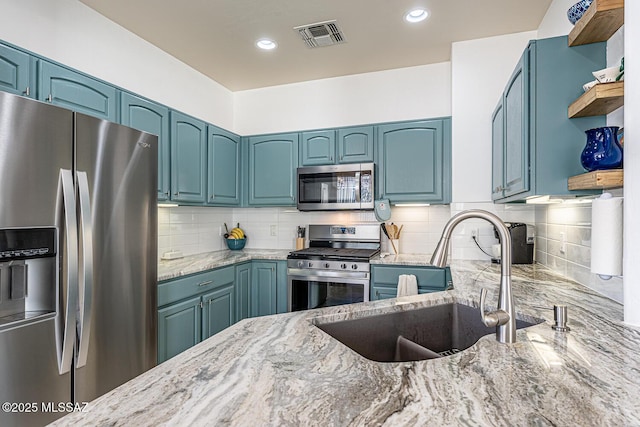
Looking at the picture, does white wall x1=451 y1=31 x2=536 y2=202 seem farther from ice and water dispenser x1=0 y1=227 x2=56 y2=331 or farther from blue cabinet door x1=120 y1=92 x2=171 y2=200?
ice and water dispenser x1=0 y1=227 x2=56 y2=331

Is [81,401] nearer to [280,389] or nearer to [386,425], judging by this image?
[280,389]

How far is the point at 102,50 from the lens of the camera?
2270 mm

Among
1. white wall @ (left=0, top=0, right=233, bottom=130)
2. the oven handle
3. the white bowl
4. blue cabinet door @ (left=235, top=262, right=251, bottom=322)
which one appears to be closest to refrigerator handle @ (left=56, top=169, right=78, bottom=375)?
white wall @ (left=0, top=0, right=233, bottom=130)

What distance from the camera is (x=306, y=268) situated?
2973mm

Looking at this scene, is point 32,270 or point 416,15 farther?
point 416,15

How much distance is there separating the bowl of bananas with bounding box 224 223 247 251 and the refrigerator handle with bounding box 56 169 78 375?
2.08 m

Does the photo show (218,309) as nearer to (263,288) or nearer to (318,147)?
(263,288)

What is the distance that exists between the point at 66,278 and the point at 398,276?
2.14 meters

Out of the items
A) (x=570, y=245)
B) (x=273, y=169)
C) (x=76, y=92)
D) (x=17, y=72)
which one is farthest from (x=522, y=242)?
(x=17, y=72)

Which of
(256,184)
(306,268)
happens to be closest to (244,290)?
(306,268)

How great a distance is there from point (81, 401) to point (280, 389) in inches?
52.6

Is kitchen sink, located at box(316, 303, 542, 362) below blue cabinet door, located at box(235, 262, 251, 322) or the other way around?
the other way around

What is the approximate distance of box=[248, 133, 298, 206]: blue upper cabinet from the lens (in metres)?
3.33

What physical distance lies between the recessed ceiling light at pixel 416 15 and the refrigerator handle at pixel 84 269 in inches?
85.6
